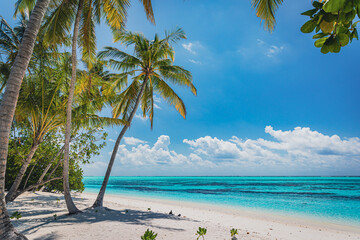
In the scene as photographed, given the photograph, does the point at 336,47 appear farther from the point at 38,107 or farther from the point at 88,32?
the point at 38,107

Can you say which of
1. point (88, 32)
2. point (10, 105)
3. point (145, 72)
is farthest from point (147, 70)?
point (10, 105)

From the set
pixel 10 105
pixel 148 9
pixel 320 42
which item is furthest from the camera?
pixel 148 9

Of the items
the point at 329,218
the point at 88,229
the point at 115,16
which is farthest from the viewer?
the point at 329,218

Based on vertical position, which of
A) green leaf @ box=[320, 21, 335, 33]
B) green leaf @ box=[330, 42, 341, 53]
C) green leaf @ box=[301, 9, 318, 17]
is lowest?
green leaf @ box=[330, 42, 341, 53]

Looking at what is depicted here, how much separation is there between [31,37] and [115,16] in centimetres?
369

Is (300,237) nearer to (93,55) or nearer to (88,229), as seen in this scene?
(88,229)

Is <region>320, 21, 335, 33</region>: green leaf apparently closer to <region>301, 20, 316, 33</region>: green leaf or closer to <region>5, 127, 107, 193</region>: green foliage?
<region>301, 20, 316, 33</region>: green leaf

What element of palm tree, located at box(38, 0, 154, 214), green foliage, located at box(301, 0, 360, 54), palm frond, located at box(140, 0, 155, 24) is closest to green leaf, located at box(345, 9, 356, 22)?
green foliage, located at box(301, 0, 360, 54)

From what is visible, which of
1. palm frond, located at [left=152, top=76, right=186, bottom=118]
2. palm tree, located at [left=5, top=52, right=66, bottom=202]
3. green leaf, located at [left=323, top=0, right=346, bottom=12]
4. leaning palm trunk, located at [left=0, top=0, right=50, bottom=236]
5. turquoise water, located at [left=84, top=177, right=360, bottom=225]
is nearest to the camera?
green leaf, located at [left=323, top=0, right=346, bottom=12]

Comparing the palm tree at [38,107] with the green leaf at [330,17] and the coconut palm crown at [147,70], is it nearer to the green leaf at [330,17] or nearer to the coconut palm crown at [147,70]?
the coconut palm crown at [147,70]

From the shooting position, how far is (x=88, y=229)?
203 inches

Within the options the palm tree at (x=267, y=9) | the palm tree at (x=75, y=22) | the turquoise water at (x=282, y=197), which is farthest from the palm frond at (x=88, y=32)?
the turquoise water at (x=282, y=197)

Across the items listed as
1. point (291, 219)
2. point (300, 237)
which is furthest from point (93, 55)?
point (291, 219)

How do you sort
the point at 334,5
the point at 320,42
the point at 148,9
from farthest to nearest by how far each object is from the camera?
the point at 148,9
the point at 320,42
the point at 334,5
